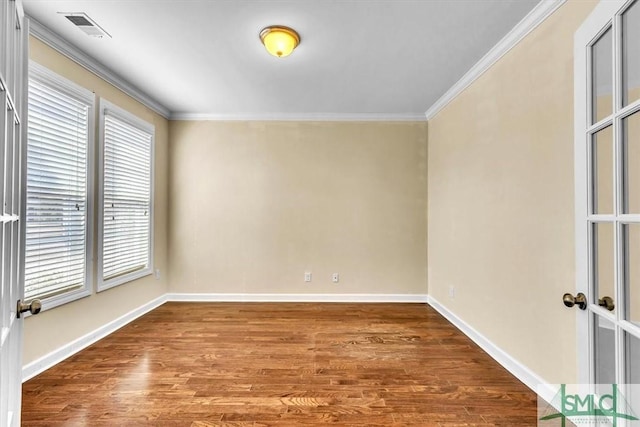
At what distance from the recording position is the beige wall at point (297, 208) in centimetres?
408

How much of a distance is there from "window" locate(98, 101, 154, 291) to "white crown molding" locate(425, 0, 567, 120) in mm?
3478

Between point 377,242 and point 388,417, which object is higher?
point 377,242

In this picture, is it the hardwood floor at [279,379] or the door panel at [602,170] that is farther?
the hardwood floor at [279,379]

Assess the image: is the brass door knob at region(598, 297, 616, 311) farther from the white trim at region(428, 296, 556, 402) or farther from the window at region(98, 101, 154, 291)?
the window at region(98, 101, 154, 291)

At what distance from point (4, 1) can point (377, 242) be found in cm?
374

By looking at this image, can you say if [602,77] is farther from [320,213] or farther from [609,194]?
[320,213]

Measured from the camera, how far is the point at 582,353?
4.02ft

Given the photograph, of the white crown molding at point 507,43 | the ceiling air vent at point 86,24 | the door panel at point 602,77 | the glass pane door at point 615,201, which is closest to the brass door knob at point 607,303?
the glass pane door at point 615,201

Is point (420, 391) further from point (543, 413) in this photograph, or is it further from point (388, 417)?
point (543, 413)

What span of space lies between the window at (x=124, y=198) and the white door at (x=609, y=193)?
3.55m

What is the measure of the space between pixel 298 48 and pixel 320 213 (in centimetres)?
213

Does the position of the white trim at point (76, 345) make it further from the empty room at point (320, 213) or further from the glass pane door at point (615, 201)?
the glass pane door at point (615, 201)

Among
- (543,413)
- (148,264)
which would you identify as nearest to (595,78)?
(543,413)

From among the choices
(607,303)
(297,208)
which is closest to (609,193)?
(607,303)
